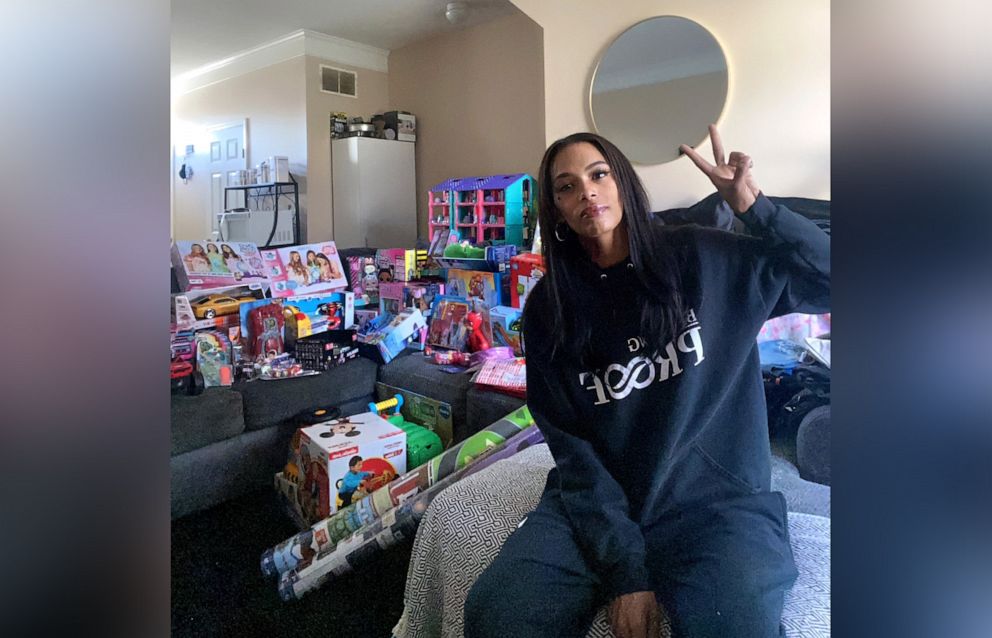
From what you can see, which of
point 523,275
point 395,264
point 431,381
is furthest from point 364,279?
point 523,275

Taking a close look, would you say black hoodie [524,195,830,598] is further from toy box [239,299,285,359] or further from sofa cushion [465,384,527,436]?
toy box [239,299,285,359]

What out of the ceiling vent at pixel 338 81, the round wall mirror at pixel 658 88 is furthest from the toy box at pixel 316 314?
the ceiling vent at pixel 338 81

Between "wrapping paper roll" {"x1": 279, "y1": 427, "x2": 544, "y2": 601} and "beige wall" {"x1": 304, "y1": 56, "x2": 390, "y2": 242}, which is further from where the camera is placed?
"beige wall" {"x1": 304, "y1": 56, "x2": 390, "y2": 242}

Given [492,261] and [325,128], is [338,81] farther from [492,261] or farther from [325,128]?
[492,261]

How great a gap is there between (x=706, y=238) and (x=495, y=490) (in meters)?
0.42

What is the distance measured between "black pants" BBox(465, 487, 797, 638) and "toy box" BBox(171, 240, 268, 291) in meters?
0.93

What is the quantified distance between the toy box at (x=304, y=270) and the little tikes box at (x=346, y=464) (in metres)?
0.58

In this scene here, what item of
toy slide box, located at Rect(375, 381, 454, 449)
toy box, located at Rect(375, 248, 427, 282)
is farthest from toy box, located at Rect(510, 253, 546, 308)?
toy box, located at Rect(375, 248, 427, 282)

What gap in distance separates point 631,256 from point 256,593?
25.9 inches

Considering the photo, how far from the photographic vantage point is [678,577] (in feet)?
1.55

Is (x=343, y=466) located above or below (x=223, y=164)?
below

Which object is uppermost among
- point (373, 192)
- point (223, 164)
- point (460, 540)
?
point (373, 192)

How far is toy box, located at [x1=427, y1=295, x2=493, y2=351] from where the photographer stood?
979 mm
